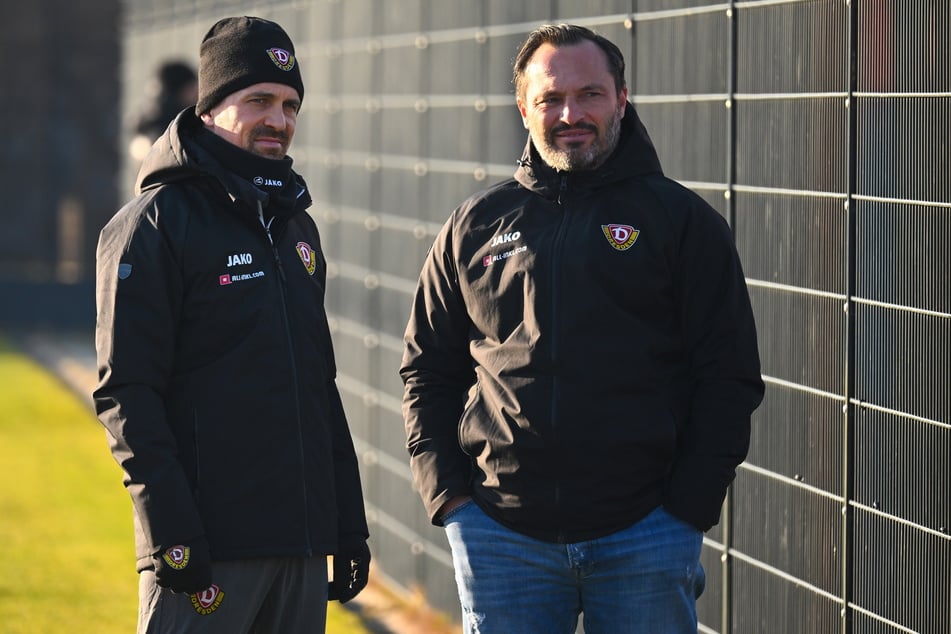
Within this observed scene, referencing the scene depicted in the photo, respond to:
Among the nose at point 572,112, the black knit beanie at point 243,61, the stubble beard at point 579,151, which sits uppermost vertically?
the black knit beanie at point 243,61

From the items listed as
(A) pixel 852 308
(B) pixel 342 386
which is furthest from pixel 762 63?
(B) pixel 342 386

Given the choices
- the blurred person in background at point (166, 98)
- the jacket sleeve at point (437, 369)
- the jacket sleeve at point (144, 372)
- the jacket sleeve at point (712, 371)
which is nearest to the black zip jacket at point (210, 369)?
the jacket sleeve at point (144, 372)

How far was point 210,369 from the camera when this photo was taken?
10.4 ft

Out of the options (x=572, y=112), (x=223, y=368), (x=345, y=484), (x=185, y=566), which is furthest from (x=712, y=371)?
(x=185, y=566)

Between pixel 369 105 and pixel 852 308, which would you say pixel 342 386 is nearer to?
pixel 369 105

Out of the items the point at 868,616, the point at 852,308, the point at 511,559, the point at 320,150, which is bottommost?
the point at 868,616

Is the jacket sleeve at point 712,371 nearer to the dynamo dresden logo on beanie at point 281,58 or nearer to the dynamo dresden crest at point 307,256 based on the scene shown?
Result: the dynamo dresden crest at point 307,256

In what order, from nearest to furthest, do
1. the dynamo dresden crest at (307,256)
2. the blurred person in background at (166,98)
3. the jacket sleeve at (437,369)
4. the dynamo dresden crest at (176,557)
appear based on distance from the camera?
1. the dynamo dresden crest at (176,557)
2. the jacket sleeve at (437,369)
3. the dynamo dresden crest at (307,256)
4. the blurred person in background at (166,98)

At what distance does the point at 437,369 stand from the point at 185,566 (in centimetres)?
70

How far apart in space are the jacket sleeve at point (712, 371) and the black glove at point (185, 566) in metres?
0.95

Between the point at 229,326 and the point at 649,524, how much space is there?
969mm

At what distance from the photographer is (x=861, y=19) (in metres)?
3.50

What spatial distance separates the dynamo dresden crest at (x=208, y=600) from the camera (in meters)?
3.13

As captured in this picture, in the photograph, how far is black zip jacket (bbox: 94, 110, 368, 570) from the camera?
10.0ft
